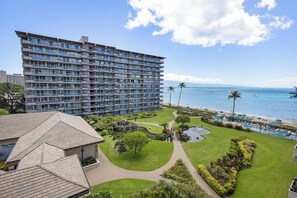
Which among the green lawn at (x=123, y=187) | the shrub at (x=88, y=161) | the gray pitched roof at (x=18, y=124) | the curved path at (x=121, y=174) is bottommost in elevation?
the green lawn at (x=123, y=187)

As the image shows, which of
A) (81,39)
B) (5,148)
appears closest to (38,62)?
(81,39)

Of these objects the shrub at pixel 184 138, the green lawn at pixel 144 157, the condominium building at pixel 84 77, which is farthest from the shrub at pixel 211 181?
the condominium building at pixel 84 77

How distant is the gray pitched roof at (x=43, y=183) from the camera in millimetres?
9398

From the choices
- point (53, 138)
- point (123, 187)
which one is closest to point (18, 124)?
point (53, 138)

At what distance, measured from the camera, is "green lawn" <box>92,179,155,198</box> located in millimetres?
18203

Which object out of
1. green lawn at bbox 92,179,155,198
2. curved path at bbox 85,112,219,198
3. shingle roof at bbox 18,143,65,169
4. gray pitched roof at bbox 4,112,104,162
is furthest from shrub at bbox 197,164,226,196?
shingle roof at bbox 18,143,65,169

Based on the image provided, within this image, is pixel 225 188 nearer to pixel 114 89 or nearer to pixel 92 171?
pixel 92 171

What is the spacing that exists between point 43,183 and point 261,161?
3145cm

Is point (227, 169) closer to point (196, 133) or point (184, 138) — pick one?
point (184, 138)

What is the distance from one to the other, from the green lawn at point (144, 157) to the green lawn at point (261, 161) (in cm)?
450

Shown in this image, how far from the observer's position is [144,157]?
86.8ft

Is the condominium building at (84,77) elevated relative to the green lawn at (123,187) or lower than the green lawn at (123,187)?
elevated

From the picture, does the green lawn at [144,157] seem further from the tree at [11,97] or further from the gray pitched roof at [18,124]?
the tree at [11,97]

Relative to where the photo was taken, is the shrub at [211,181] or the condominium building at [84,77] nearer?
the shrub at [211,181]
